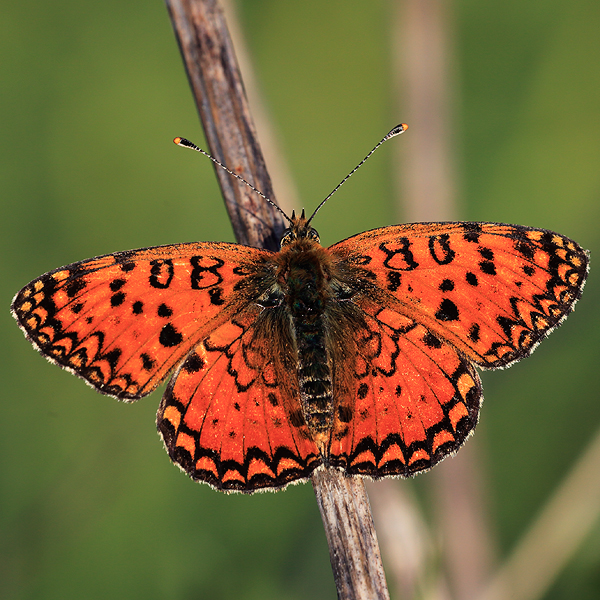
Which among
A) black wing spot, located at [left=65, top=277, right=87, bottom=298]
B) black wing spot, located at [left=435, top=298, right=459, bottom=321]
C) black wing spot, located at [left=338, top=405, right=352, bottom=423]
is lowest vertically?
black wing spot, located at [left=338, top=405, right=352, bottom=423]

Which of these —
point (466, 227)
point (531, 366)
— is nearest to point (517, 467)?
point (531, 366)

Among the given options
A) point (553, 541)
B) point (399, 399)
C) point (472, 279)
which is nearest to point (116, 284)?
point (399, 399)

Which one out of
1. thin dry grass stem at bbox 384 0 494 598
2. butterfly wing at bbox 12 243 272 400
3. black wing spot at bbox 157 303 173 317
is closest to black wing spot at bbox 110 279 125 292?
butterfly wing at bbox 12 243 272 400

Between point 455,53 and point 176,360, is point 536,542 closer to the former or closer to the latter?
point 176,360

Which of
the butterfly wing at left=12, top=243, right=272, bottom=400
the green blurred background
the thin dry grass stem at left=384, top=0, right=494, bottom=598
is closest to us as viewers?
the butterfly wing at left=12, top=243, right=272, bottom=400

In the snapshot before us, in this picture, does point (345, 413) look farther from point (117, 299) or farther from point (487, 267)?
point (117, 299)

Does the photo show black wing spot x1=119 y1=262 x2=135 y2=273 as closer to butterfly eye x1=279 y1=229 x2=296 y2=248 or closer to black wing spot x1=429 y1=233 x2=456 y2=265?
butterfly eye x1=279 y1=229 x2=296 y2=248

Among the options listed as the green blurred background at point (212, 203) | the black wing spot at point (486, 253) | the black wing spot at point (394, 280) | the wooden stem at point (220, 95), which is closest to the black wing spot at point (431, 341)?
the black wing spot at point (394, 280)

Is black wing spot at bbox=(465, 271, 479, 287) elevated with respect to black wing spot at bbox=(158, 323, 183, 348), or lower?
lower
